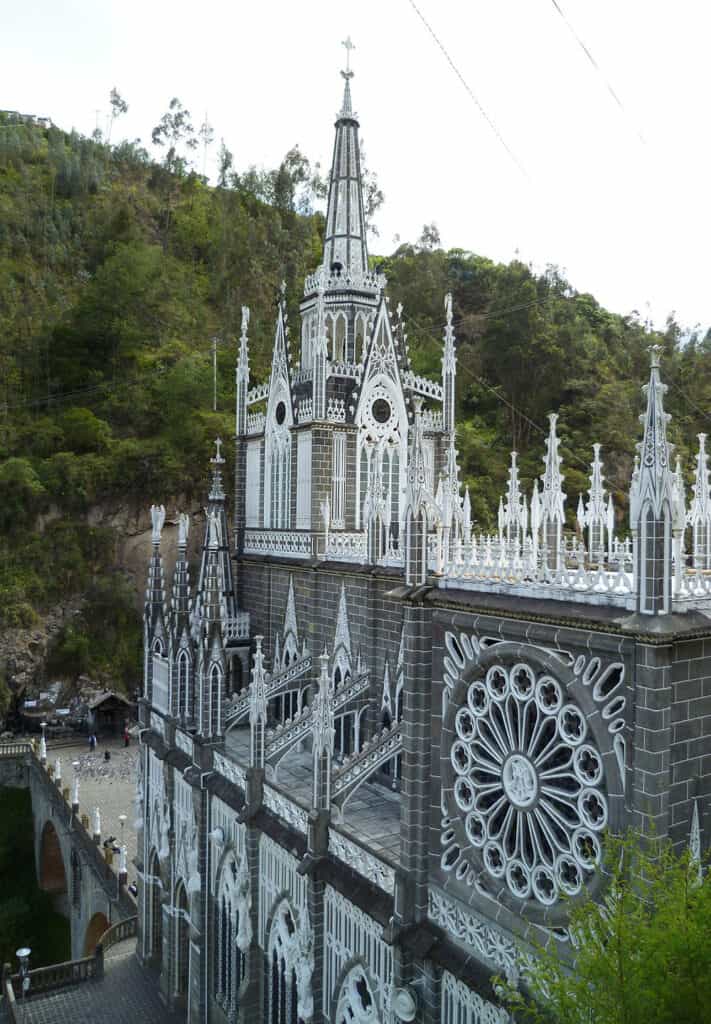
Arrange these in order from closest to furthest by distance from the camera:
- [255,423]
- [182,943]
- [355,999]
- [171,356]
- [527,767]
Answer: [527,767] < [355,999] < [182,943] < [255,423] < [171,356]

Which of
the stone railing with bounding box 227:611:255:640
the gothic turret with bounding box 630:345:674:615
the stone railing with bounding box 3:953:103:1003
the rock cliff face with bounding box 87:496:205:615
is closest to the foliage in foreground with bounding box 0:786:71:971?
the stone railing with bounding box 3:953:103:1003

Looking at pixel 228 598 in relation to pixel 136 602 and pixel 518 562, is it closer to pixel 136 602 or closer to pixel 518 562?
pixel 518 562

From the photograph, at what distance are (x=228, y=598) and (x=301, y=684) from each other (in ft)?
13.6

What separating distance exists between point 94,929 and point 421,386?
840 inches

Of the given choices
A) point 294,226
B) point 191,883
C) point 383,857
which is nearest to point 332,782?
point 383,857

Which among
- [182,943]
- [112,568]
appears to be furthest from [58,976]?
[112,568]

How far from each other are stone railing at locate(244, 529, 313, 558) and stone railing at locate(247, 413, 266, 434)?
2.94 metres

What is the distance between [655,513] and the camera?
7000 mm

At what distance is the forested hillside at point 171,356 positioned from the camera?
Result: 3953 cm

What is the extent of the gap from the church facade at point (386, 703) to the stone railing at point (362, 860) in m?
0.05

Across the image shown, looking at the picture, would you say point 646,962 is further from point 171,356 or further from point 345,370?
point 171,356

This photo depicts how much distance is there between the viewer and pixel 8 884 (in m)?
31.7

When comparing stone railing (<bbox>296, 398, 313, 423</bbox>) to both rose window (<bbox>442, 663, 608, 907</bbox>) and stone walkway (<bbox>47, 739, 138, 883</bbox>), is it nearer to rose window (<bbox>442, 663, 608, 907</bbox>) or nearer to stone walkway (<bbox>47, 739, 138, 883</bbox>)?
rose window (<bbox>442, 663, 608, 907</bbox>)

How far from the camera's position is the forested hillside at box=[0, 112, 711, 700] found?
130 ft
